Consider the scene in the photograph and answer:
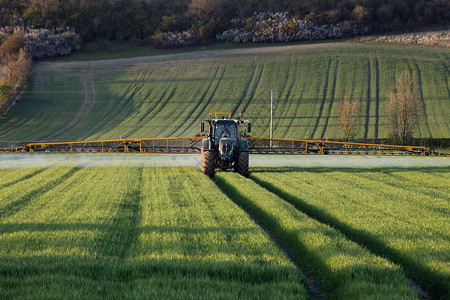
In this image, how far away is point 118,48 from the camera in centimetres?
10125

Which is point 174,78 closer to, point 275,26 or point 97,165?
point 275,26

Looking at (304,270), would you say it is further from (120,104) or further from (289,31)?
(289,31)

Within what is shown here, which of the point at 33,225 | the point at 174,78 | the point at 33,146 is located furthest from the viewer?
the point at 174,78

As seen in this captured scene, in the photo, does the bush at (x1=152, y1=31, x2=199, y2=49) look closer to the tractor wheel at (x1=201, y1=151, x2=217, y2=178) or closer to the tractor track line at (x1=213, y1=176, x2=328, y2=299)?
the tractor wheel at (x1=201, y1=151, x2=217, y2=178)

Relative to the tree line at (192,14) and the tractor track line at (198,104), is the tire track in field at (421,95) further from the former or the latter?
the tractor track line at (198,104)

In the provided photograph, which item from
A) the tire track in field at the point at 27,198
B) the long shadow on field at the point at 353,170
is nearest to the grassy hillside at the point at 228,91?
the long shadow on field at the point at 353,170

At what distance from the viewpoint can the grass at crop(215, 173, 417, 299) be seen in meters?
6.60

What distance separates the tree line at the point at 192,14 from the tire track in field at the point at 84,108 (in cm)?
2447

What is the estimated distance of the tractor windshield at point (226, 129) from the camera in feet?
78.6

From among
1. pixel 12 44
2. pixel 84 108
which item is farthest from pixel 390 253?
pixel 12 44

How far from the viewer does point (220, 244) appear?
856cm

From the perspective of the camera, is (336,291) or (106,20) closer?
(336,291)

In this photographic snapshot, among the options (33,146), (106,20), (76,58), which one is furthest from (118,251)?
(106,20)

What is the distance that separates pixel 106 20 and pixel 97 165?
8959cm
